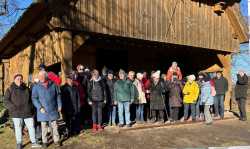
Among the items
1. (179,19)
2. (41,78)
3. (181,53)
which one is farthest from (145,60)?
(41,78)

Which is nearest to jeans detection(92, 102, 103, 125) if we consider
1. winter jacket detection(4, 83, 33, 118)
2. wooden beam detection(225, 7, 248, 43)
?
winter jacket detection(4, 83, 33, 118)

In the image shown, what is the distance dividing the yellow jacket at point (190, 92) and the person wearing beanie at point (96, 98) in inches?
145

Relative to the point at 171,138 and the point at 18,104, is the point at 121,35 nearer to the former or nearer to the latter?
the point at 171,138

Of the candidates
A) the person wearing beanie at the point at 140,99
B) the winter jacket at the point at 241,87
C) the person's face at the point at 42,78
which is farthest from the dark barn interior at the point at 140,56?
the person's face at the point at 42,78

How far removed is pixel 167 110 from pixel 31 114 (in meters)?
6.44

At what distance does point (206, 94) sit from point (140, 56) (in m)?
5.27

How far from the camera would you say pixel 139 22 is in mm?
15734

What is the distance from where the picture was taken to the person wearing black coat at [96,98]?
43.9 feet

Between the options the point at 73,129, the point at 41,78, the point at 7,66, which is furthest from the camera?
the point at 7,66

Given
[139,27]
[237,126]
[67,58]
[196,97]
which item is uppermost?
[139,27]

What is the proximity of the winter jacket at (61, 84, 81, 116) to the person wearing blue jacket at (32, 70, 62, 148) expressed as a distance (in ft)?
2.58

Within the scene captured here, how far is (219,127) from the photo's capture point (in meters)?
16.0

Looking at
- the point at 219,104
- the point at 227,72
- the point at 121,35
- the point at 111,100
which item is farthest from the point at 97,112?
the point at 227,72

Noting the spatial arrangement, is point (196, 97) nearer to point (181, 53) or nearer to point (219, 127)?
point (219, 127)
